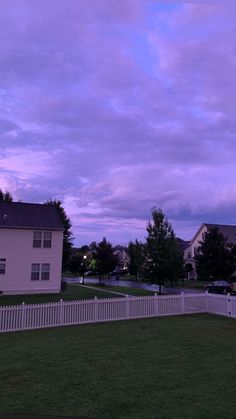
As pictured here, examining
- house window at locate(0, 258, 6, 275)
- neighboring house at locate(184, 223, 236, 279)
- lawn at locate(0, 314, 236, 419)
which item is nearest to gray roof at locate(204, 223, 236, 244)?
neighboring house at locate(184, 223, 236, 279)

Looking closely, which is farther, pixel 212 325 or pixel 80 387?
pixel 212 325

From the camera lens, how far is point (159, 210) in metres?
31.6

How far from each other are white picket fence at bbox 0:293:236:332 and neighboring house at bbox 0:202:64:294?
61.1 feet

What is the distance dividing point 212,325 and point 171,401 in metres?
9.89

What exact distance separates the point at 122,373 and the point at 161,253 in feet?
72.6

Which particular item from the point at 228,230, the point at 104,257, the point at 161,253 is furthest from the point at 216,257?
the point at 228,230

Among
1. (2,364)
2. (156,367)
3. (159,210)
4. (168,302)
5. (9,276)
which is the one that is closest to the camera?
(156,367)

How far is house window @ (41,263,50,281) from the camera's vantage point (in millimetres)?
36438

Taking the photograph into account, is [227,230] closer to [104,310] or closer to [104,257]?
[104,257]

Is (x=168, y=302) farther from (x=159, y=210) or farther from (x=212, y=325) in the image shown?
(x=159, y=210)

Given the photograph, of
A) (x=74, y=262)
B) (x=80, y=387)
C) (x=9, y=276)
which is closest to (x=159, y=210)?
(x=9, y=276)

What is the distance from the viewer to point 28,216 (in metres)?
37.4

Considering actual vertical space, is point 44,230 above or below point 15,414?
above

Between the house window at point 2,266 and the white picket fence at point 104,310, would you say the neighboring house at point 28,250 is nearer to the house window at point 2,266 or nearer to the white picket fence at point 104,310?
the house window at point 2,266
